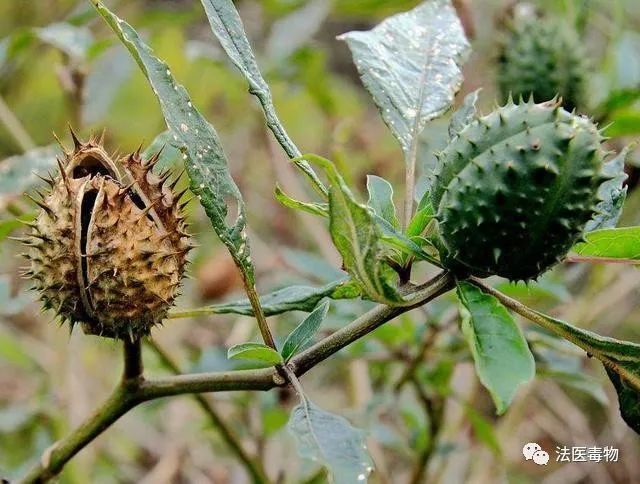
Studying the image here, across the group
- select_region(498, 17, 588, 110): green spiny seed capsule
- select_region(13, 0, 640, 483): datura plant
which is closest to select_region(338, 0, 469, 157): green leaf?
select_region(13, 0, 640, 483): datura plant

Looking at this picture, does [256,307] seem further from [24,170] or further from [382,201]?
[24,170]

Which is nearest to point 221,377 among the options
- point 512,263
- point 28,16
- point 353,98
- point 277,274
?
point 512,263

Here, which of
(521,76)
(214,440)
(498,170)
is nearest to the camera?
(498,170)

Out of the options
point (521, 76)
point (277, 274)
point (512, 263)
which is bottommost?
point (277, 274)

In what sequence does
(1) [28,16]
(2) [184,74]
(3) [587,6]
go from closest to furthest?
(3) [587,6] → (2) [184,74] → (1) [28,16]

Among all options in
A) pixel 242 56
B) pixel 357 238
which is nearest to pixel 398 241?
pixel 357 238

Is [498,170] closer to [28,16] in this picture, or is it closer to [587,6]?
[587,6]

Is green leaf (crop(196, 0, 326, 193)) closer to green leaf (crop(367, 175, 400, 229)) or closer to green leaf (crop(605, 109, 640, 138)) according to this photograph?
green leaf (crop(367, 175, 400, 229))
